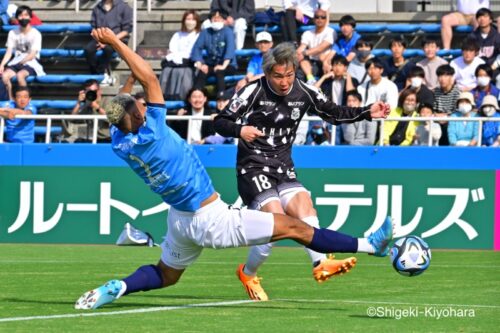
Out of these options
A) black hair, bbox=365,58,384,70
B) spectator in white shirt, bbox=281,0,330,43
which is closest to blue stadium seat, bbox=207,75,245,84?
A: spectator in white shirt, bbox=281,0,330,43

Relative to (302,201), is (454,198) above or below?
below

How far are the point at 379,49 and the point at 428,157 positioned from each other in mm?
4404

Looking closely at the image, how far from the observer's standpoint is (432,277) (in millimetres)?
13852

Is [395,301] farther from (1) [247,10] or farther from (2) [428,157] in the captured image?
(1) [247,10]

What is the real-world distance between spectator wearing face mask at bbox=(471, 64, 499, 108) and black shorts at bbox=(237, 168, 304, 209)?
30.8 feet

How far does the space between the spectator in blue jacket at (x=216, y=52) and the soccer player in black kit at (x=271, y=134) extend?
35.8 ft

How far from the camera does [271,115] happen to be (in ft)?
37.7

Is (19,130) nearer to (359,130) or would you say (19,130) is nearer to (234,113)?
(359,130)

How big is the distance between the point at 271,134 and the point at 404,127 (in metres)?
8.64

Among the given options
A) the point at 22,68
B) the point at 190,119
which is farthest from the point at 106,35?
the point at 22,68

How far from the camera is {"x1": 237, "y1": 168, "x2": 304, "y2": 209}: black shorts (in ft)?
37.2

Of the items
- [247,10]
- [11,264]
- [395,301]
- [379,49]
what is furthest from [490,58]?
[395,301]

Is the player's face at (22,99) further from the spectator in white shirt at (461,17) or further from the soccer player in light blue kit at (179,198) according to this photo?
the soccer player in light blue kit at (179,198)

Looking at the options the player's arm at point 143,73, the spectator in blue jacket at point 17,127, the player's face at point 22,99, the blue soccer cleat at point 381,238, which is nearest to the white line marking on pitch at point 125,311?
the blue soccer cleat at point 381,238
